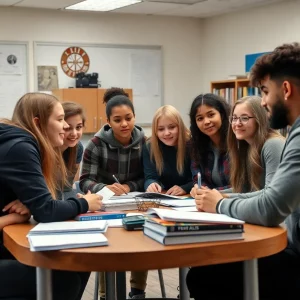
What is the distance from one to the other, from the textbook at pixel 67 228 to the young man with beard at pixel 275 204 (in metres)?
0.45

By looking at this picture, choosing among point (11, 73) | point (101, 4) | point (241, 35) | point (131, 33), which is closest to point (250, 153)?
point (101, 4)

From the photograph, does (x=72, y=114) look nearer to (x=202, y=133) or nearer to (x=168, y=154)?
(x=168, y=154)

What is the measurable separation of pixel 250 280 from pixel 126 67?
6.14 metres

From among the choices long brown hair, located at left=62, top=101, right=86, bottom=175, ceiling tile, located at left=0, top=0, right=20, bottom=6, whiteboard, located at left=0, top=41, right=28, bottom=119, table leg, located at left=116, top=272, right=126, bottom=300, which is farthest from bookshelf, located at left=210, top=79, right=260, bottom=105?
table leg, located at left=116, top=272, right=126, bottom=300

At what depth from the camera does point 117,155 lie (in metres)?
3.34

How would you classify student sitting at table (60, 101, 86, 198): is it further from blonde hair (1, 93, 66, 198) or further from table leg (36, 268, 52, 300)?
table leg (36, 268, 52, 300)

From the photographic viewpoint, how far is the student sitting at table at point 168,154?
130 inches

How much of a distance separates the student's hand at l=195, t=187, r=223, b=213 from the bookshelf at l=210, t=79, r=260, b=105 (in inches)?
187

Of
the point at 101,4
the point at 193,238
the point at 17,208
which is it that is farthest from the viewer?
the point at 101,4

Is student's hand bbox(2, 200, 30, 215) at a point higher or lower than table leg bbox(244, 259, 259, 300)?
higher

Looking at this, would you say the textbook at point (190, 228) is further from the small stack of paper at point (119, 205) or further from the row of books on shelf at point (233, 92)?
the row of books on shelf at point (233, 92)

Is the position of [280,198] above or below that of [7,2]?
below

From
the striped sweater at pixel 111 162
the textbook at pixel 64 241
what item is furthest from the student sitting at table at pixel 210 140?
the textbook at pixel 64 241

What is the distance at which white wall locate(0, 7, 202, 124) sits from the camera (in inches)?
278
